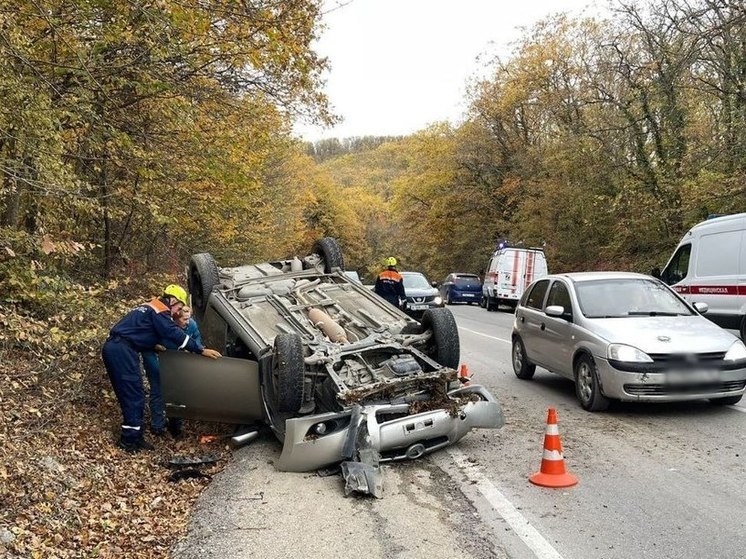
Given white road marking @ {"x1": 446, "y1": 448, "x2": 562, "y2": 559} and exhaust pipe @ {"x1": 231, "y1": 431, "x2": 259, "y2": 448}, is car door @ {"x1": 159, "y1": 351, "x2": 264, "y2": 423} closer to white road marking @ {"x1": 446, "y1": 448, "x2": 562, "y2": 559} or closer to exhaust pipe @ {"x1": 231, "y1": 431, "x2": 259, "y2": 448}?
exhaust pipe @ {"x1": 231, "y1": 431, "x2": 259, "y2": 448}

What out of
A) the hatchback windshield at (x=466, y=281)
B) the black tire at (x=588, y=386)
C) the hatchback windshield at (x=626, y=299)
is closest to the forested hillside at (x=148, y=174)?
the hatchback windshield at (x=466, y=281)

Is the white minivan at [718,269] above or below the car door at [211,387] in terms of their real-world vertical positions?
above

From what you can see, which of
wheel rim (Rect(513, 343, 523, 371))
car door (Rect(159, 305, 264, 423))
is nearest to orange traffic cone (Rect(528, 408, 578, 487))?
car door (Rect(159, 305, 264, 423))

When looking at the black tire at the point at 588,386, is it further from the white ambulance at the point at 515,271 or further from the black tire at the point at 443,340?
the white ambulance at the point at 515,271

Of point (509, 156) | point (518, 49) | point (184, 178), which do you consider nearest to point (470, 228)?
point (509, 156)

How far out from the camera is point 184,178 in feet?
37.7

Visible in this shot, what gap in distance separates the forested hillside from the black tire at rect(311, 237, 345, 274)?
7.35 feet

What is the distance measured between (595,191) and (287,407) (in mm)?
23475

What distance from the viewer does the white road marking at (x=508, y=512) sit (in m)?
3.95

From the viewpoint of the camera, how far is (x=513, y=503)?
15.5ft

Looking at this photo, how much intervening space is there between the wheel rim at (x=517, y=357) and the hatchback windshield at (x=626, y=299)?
175cm

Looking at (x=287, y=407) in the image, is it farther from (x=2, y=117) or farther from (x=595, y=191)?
(x=595, y=191)

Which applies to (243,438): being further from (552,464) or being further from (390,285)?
(390,285)

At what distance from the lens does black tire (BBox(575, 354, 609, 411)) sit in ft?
23.5
